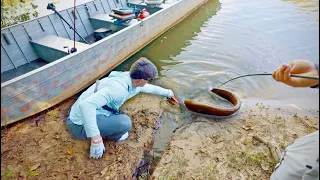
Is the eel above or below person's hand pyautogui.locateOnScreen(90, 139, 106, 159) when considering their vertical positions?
below

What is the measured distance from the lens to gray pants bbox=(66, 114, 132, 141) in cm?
354

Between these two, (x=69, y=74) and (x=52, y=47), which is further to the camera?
(x=52, y=47)

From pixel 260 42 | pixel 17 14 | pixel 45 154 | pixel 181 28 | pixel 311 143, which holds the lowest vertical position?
pixel 260 42

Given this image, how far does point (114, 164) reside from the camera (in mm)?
3648

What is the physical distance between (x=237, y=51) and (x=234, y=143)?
486 centimetres

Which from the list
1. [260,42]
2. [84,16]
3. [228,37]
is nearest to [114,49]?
[84,16]

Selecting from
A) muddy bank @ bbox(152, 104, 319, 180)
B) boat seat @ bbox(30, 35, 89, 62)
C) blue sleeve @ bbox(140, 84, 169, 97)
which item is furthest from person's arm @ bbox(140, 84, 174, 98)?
boat seat @ bbox(30, 35, 89, 62)

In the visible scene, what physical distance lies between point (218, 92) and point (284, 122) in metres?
1.57

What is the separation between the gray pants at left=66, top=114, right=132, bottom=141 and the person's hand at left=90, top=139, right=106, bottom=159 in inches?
10.4

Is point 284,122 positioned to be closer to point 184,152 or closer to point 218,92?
point 218,92

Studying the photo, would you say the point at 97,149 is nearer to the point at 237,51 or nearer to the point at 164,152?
the point at 164,152

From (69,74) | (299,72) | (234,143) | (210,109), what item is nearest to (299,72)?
(299,72)

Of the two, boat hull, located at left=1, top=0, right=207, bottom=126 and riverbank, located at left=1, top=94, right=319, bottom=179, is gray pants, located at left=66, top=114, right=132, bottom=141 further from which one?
boat hull, located at left=1, top=0, right=207, bottom=126

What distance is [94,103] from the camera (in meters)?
3.02
